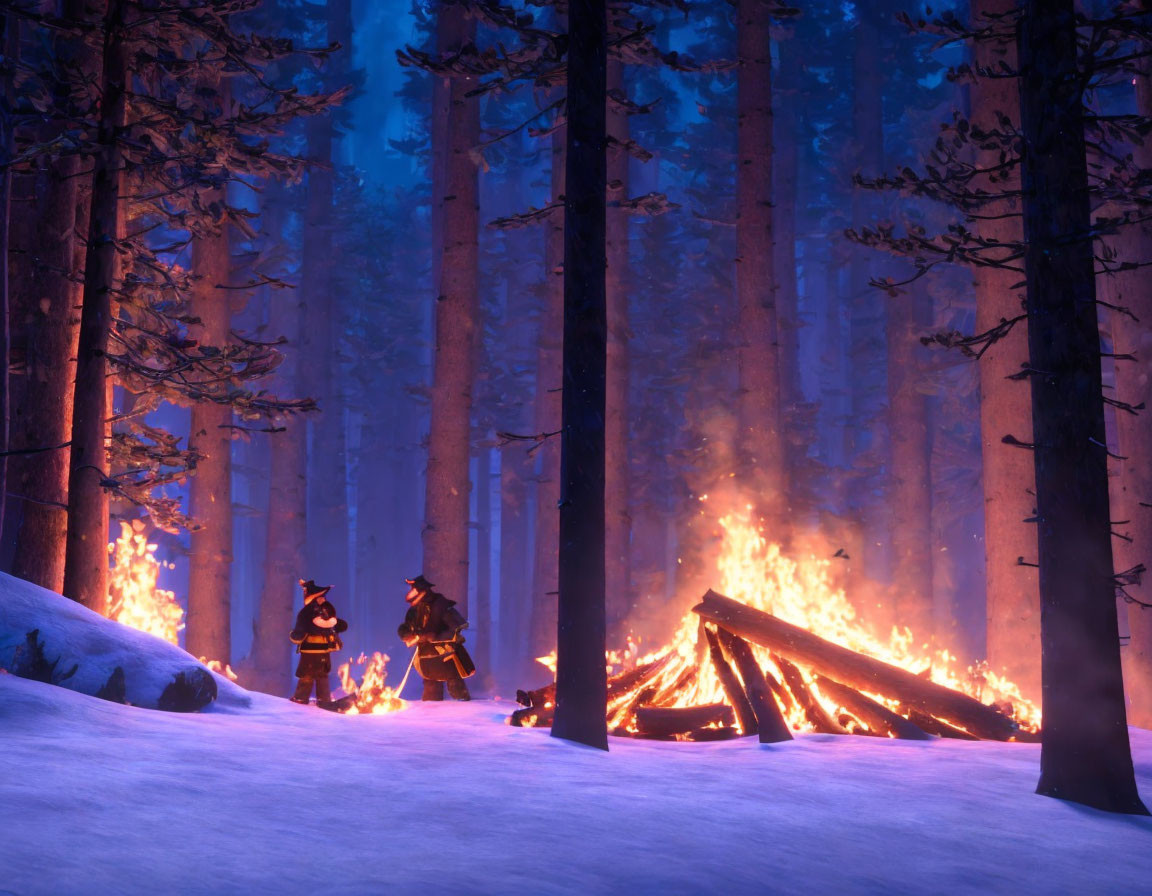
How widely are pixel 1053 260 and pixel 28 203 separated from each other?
1225 centimetres

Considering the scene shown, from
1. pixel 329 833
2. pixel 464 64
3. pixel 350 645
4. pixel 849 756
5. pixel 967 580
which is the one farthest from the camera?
pixel 350 645

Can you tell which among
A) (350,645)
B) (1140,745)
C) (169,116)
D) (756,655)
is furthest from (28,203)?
(350,645)

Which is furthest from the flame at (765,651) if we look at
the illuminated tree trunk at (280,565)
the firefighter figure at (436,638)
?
the illuminated tree trunk at (280,565)

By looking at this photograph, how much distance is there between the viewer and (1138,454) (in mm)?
13617

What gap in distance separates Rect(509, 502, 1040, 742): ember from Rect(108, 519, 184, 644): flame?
6.16 metres

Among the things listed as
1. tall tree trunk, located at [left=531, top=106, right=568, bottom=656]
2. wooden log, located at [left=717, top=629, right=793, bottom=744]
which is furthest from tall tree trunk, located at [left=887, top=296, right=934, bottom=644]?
wooden log, located at [left=717, top=629, right=793, bottom=744]

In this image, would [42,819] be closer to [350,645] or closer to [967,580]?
[967,580]

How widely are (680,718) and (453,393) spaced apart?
7944mm

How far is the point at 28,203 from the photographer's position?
12.7m

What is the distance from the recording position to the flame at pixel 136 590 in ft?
43.5

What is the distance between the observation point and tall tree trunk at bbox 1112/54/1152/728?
13.4 m

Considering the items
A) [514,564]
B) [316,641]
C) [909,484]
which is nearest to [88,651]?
[316,641]

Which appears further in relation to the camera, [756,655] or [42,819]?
[756,655]

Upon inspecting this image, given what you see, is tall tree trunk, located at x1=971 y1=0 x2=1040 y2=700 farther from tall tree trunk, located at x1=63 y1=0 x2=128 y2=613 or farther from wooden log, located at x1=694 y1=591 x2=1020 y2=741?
tall tree trunk, located at x1=63 y1=0 x2=128 y2=613
